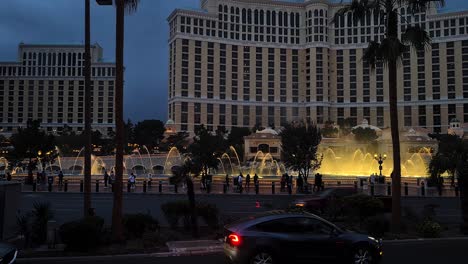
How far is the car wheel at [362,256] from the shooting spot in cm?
950

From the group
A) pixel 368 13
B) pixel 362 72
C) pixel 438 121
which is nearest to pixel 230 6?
pixel 362 72

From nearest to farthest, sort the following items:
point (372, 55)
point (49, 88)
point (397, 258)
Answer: point (397, 258) → point (372, 55) → point (49, 88)

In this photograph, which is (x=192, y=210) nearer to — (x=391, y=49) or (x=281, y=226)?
(x=281, y=226)

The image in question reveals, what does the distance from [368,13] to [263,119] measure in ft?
452

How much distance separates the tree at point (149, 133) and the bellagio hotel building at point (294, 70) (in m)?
11.3

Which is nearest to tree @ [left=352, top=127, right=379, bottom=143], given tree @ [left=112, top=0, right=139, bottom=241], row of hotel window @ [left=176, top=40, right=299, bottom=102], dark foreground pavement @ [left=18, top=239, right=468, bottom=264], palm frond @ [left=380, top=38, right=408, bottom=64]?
row of hotel window @ [left=176, top=40, right=299, bottom=102]

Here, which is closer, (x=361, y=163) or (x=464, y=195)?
(x=464, y=195)

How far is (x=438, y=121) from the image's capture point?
143625 millimetres

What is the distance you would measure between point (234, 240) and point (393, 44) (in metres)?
9.72

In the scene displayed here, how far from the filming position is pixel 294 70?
15912 cm

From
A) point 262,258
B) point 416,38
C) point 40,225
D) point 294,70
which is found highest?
point 294,70

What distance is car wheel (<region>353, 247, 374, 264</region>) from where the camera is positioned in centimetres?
950

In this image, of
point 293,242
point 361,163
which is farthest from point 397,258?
point 361,163

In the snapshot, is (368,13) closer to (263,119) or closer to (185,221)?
(185,221)
